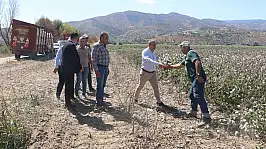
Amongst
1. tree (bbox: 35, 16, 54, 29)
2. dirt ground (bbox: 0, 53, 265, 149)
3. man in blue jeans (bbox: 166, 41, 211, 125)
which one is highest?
tree (bbox: 35, 16, 54, 29)

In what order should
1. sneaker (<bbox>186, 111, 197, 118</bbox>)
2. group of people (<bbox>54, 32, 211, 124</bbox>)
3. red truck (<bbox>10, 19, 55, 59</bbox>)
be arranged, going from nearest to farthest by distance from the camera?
group of people (<bbox>54, 32, 211, 124</bbox>)
sneaker (<bbox>186, 111, 197, 118</bbox>)
red truck (<bbox>10, 19, 55, 59</bbox>)

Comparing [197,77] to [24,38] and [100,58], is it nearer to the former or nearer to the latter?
[100,58]

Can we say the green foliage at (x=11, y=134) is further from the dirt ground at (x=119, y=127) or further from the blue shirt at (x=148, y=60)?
the blue shirt at (x=148, y=60)

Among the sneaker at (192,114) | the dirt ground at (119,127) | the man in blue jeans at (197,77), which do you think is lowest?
the dirt ground at (119,127)

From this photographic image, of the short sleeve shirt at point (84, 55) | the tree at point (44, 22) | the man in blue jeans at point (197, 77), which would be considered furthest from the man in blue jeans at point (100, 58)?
the tree at point (44, 22)

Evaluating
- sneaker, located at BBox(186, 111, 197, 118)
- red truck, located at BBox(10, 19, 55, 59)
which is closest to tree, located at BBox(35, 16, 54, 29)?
red truck, located at BBox(10, 19, 55, 59)

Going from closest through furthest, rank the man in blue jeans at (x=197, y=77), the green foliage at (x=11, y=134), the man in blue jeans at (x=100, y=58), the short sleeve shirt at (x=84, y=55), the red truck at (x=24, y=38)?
1. the green foliage at (x=11, y=134)
2. the man in blue jeans at (x=197, y=77)
3. the man in blue jeans at (x=100, y=58)
4. the short sleeve shirt at (x=84, y=55)
5. the red truck at (x=24, y=38)

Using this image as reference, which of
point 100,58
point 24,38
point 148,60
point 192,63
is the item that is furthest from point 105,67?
point 24,38

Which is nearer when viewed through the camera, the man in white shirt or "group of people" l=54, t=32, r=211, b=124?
"group of people" l=54, t=32, r=211, b=124

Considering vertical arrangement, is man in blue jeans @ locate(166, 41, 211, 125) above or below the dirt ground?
above

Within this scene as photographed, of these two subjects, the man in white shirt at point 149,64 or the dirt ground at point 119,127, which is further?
the man in white shirt at point 149,64

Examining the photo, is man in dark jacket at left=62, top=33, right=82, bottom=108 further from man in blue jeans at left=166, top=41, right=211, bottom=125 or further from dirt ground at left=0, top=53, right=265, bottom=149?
man in blue jeans at left=166, top=41, right=211, bottom=125

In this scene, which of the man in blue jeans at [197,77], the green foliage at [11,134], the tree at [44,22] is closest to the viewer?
the green foliage at [11,134]

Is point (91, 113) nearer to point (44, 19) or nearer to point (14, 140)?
point (14, 140)
